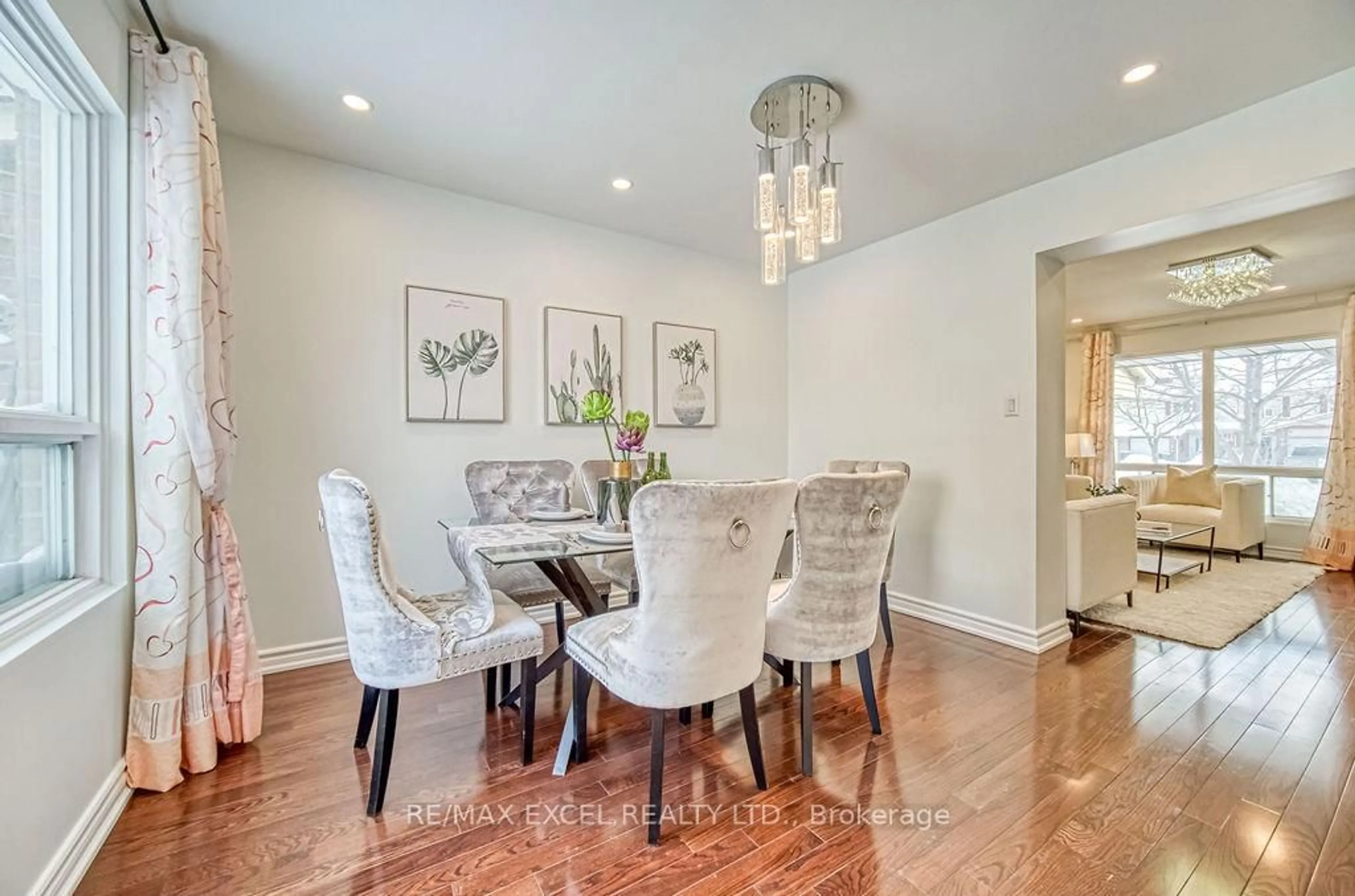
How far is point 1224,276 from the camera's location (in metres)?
3.99

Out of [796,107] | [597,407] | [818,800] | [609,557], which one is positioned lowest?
[818,800]

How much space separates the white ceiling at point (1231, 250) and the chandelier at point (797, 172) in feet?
6.40

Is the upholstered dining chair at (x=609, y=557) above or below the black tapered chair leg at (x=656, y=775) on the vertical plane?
above

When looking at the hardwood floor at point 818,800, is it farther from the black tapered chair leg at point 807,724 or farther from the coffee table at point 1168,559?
the coffee table at point 1168,559

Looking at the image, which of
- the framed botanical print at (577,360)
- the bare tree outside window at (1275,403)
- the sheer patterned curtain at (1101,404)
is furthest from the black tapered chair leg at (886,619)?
the bare tree outside window at (1275,403)

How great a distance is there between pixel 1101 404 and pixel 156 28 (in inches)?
319

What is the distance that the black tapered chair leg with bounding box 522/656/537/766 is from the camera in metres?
1.88

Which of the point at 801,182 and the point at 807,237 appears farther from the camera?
the point at 807,237

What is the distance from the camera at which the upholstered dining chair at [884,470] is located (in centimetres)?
297

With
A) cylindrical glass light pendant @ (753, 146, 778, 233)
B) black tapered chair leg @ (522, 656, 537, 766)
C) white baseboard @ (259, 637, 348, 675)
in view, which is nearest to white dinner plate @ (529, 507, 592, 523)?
black tapered chair leg @ (522, 656, 537, 766)

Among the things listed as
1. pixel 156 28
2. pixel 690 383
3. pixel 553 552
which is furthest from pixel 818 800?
pixel 156 28

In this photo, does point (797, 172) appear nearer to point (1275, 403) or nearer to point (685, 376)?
point (685, 376)

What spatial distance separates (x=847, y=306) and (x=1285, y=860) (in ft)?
11.1

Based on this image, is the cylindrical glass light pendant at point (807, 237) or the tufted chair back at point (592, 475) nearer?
the cylindrical glass light pendant at point (807, 237)
